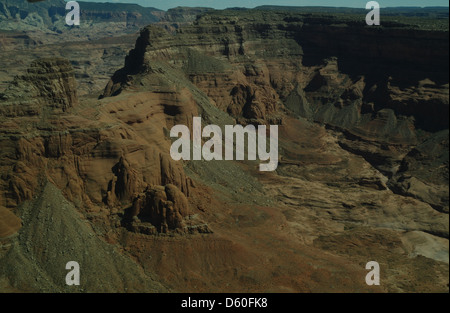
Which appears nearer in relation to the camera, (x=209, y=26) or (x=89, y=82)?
(x=209, y=26)

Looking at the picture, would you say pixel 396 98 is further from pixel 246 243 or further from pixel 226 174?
pixel 246 243

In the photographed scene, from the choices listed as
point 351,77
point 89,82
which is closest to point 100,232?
point 351,77

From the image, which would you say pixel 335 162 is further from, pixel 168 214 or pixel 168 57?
pixel 168 214

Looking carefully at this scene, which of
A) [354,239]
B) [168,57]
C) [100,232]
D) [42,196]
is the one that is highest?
[168,57]

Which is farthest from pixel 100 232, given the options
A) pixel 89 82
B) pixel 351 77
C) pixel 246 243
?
pixel 89 82

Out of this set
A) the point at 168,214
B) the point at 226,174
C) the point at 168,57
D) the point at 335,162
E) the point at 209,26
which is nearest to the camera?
the point at 168,214

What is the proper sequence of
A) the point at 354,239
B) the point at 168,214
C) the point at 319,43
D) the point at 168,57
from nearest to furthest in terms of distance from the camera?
the point at 168,214
the point at 354,239
the point at 168,57
the point at 319,43

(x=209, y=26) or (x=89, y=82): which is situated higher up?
(x=209, y=26)
